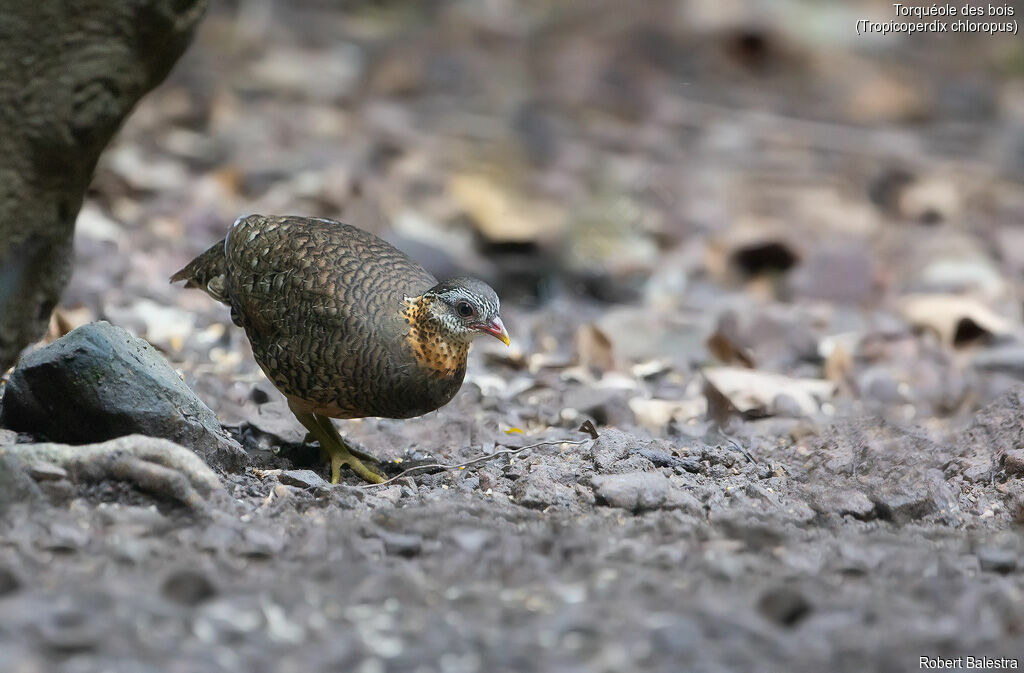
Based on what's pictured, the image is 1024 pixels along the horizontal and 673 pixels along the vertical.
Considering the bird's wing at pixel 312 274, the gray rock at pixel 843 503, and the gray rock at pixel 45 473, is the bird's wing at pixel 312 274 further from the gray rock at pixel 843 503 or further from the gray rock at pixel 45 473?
the gray rock at pixel 843 503

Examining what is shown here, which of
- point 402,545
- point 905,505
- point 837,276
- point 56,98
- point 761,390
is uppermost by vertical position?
point 56,98

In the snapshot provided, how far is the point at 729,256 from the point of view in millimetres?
9305

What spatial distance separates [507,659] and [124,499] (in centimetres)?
151

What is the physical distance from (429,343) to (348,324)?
313 millimetres

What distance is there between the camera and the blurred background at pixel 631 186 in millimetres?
6988

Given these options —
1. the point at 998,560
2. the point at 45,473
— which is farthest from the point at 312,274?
the point at 998,560

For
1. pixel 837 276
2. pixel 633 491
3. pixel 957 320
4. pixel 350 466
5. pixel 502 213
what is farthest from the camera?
pixel 502 213

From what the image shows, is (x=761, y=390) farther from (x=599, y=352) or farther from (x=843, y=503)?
(x=843, y=503)

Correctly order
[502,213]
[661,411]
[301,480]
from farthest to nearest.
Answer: [502,213], [661,411], [301,480]

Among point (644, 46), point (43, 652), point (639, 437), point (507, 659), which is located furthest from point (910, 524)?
point (644, 46)

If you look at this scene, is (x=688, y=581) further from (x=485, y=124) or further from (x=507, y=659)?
(x=485, y=124)

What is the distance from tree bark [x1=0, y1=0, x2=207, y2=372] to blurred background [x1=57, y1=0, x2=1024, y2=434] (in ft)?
4.65

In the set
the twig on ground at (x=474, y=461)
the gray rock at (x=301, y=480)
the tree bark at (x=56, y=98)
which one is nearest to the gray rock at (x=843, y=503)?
the twig on ground at (x=474, y=461)

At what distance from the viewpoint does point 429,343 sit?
4.80 metres
